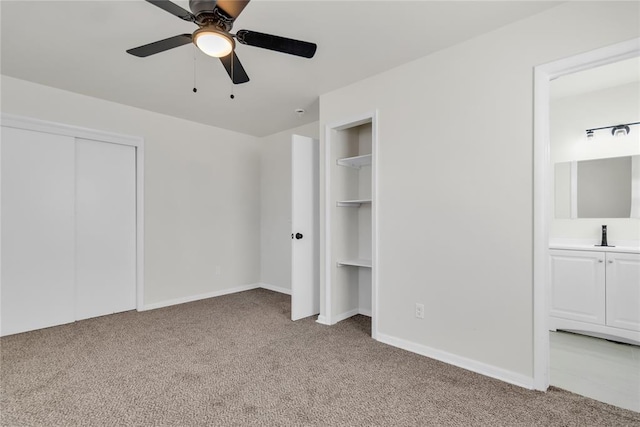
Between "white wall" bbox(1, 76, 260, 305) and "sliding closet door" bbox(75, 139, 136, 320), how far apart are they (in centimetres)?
19

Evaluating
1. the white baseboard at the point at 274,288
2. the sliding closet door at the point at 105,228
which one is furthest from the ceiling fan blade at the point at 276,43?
the white baseboard at the point at 274,288

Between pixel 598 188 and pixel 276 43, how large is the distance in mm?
3494

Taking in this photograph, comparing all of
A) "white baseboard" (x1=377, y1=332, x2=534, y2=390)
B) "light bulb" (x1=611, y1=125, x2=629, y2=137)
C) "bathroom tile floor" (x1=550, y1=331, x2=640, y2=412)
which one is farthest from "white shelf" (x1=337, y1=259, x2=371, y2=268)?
"light bulb" (x1=611, y1=125, x2=629, y2=137)

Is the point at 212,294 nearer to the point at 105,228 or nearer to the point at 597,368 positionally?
the point at 105,228

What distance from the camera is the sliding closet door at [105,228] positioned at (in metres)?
3.48

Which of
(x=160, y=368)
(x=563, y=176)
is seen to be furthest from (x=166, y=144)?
(x=563, y=176)

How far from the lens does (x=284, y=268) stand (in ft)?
15.7

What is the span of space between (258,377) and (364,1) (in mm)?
2570

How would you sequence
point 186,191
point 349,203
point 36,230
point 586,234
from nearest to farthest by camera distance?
point 36,230 → point 586,234 → point 349,203 → point 186,191

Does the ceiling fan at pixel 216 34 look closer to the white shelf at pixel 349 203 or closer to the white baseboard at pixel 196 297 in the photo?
the white shelf at pixel 349 203

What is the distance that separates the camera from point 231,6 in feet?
5.06

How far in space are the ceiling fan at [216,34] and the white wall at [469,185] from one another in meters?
1.20

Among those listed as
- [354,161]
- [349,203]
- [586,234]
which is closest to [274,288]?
[349,203]

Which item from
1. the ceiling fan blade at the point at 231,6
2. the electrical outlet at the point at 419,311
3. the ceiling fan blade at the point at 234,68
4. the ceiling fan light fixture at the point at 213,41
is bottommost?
the electrical outlet at the point at 419,311
